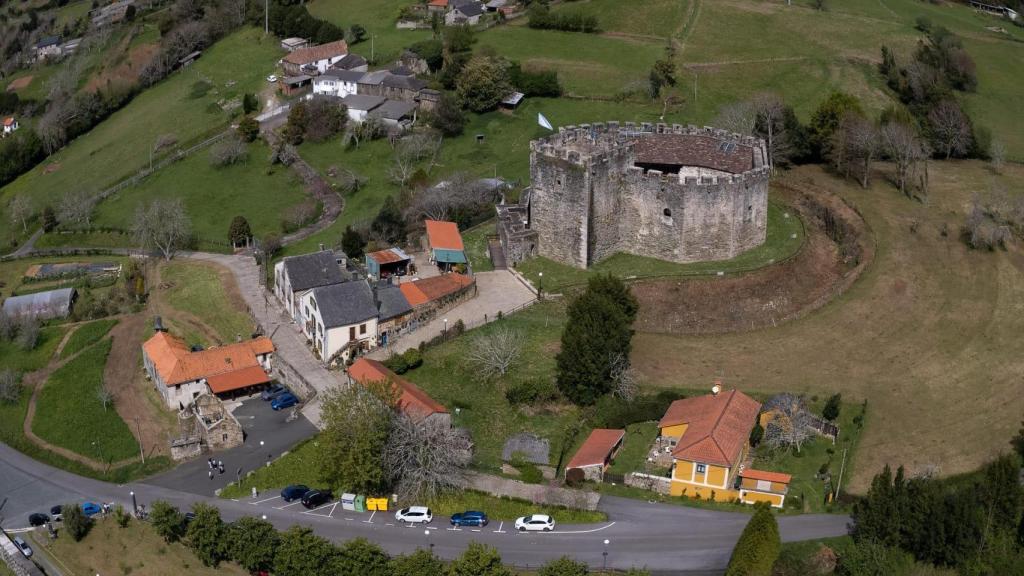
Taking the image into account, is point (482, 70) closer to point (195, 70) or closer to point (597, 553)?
point (195, 70)

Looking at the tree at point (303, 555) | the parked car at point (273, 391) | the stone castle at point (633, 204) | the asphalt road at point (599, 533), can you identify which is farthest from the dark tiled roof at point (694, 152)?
the tree at point (303, 555)

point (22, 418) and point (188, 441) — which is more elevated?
point (188, 441)

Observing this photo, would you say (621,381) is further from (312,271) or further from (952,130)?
(952,130)

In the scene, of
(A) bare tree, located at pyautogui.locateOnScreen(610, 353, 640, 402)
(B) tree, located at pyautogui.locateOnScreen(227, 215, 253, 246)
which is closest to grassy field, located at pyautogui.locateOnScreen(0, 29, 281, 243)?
(B) tree, located at pyautogui.locateOnScreen(227, 215, 253, 246)

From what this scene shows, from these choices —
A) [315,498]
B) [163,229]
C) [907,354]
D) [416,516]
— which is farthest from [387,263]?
[907,354]

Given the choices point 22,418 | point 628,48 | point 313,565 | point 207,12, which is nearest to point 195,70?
point 207,12

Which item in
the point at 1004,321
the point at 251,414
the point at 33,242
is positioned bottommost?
the point at 33,242
